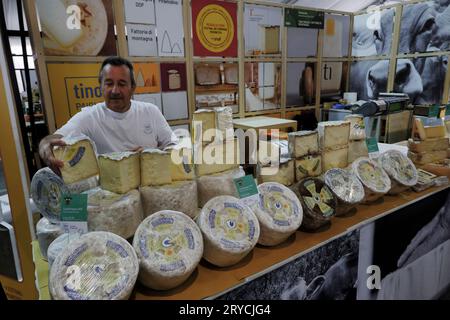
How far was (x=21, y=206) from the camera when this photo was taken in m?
1.60

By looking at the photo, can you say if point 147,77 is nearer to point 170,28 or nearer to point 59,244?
point 170,28

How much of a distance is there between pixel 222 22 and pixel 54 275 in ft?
11.2

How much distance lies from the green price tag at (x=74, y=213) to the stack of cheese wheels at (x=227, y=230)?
426 mm

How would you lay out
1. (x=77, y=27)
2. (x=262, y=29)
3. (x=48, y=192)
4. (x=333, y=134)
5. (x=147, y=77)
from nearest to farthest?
(x=48, y=192), (x=333, y=134), (x=77, y=27), (x=147, y=77), (x=262, y=29)

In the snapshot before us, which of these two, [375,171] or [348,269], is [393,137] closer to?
[375,171]

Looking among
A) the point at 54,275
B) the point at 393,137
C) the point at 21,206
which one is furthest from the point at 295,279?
the point at 393,137

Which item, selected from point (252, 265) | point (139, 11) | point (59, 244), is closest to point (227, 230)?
point (252, 265)

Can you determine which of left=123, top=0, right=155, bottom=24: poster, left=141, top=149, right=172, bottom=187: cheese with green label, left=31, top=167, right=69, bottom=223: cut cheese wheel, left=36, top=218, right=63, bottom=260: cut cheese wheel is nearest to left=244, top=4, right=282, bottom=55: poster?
left=123, top=0, right=155, bottom=24: poster

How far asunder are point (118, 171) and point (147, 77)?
2291mm

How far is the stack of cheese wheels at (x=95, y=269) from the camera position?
964 millimetres

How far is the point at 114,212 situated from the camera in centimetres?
115

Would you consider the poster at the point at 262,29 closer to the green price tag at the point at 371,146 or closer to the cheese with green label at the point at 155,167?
the green price tag at the point at 371,146

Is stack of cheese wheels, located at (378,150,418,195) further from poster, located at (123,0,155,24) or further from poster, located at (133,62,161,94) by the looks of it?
poster, located at (123,0,155,24)

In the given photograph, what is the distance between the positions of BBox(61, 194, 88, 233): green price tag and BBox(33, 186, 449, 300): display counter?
0.26 meters
